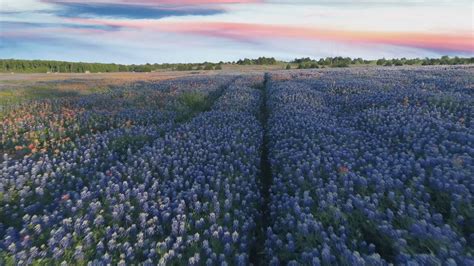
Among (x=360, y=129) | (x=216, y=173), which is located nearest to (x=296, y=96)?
(x=360, y=129)

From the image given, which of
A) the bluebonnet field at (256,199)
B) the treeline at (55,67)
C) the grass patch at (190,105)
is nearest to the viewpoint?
the bluebonnet field at (256,199)

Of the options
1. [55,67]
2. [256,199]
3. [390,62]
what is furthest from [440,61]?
[55,67]

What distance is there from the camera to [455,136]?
679 cm

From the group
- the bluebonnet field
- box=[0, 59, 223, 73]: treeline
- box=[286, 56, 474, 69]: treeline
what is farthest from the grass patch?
box=[0, 59, 223, 73]: treeline

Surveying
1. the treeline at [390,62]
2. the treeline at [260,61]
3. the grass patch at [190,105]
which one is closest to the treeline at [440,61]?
the treeline at [390,62]

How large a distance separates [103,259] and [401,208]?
312cm

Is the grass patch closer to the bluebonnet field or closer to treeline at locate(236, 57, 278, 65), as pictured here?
the bluebonnet field

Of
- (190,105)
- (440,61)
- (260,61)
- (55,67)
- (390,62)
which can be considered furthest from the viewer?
(55,67)

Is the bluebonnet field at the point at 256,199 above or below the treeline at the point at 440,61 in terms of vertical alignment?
above

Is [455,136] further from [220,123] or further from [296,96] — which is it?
[296,96]

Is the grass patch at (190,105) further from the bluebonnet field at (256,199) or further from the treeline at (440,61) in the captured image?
the treeline at (440,61)

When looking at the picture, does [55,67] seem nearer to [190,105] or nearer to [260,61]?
[260,61]

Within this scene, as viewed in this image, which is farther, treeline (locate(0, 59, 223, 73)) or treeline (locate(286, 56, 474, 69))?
treeline (locate(0, 59, 223, 73))

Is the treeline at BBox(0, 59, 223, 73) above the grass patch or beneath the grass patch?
beneath
